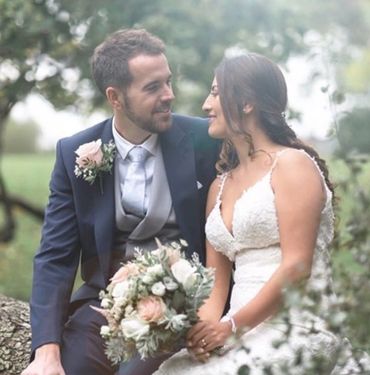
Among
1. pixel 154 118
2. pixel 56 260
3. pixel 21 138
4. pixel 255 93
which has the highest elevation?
pixel 255 93

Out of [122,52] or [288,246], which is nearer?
[288,246]

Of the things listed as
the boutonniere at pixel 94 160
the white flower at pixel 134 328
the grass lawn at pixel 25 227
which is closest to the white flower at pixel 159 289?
the white flower at pixel 134 328

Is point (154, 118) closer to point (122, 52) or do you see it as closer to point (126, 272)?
point (122, 52)

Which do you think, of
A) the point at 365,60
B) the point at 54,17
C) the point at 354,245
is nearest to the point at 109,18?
the point at 54,17

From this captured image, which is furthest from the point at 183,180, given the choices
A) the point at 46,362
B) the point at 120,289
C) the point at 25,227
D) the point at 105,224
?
the point at 25,227

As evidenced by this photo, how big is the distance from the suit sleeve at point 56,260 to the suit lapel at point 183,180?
45 cm

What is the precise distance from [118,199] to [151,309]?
37.3 inches

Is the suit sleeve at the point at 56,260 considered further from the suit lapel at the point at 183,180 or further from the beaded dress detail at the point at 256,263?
the beaded dress detail at the point at 256,263

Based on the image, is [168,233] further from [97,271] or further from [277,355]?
[277,355]

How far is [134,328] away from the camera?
142 inches

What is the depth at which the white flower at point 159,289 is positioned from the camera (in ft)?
11.8

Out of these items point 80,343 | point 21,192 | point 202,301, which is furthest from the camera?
point 21,192

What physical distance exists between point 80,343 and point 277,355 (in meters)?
0.99

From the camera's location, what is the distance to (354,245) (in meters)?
3.01
